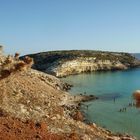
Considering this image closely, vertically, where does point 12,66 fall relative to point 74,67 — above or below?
above

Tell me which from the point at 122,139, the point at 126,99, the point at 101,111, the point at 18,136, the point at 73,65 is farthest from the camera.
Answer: the point at 73,65

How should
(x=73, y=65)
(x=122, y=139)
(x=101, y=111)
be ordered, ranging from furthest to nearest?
(x=73, y=65)
(x=101, y=111)
(x=122, y=139)

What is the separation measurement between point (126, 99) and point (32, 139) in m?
63.3

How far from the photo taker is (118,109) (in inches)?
3073

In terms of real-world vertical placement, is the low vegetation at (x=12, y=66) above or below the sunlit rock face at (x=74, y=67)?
above

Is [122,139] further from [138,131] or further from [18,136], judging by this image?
[18,136]

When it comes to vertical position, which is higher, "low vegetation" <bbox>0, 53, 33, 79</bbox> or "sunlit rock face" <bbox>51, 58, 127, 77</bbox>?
"low vegetation" <bbox>0, 53, 33, 79</bbox>

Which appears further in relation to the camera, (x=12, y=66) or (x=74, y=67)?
(x=74, y=67)

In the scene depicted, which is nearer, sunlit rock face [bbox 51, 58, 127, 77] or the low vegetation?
the low vegetation

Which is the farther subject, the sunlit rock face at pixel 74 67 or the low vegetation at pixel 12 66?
the sunlit rock face at pixel 74 67

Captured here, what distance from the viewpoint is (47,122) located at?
39938 mm

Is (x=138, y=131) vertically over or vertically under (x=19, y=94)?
under

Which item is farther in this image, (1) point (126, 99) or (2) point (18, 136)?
(1) point (126, 99)

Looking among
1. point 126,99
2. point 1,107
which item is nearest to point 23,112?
point 1,107
